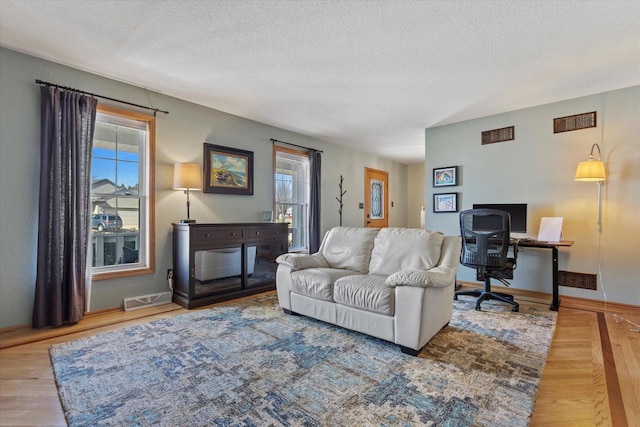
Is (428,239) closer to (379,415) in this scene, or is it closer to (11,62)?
(379,415)

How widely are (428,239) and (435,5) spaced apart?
72.8 inches

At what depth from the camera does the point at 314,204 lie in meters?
5.48

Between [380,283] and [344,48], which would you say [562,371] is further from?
[344,48]

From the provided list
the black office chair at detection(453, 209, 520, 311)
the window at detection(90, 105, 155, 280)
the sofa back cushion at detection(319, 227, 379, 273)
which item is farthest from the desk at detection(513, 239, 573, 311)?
the window at detection(90, 105, 155, 280)

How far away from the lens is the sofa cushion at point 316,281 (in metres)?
2.68

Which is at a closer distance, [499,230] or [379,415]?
[379,415]

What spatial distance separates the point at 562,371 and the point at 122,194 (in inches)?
168

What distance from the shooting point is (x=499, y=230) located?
130 inches

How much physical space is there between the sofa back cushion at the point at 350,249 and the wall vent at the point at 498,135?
2.50 metres

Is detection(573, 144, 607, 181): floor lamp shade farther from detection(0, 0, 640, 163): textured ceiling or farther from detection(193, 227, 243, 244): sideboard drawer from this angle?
detection(193, 227, 243, 244): sideboard drawer

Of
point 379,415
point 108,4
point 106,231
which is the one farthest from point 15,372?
point 108,4

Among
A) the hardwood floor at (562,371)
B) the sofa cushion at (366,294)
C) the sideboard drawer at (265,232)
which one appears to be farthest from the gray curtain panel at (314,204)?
the sofa cushion at (366,294)

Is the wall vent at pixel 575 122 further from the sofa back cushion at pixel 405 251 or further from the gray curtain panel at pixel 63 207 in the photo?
the gray curtain panel at pixel 63 207

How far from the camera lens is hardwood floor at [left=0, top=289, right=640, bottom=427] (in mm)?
1562
